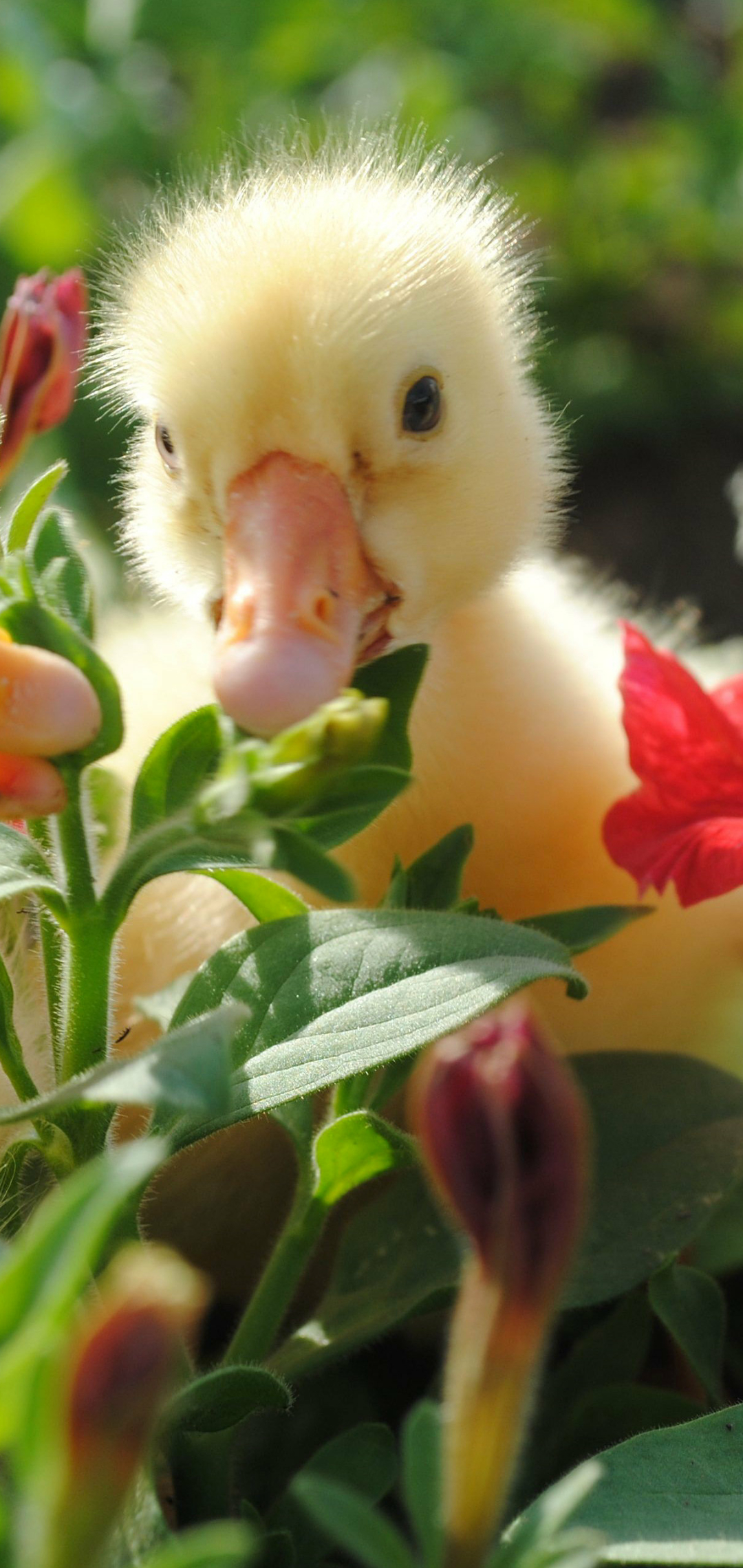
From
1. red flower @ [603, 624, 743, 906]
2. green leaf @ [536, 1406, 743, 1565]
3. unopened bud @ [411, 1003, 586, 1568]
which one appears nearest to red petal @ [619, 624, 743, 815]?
red flower @ [603, 624, 743, 906]

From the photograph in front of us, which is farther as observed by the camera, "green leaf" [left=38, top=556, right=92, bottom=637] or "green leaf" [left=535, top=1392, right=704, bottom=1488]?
"green leaf" [left=535, top=1392, right=704, bottom=1488]

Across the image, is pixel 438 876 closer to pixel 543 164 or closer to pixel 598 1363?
pixel 598 1363

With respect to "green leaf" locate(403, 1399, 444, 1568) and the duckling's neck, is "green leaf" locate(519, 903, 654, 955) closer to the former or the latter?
the duckling's neck

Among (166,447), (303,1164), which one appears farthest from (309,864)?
(166,447)

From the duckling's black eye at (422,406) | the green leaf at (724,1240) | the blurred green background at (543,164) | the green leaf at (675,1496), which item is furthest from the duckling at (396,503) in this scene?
the blurred green background at (543,164)

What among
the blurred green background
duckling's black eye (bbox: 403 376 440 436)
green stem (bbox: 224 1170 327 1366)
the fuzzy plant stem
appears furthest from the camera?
the blurred green background

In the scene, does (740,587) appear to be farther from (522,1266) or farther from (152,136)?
(522,1266)

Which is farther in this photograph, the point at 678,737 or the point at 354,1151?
the point at 678,737
